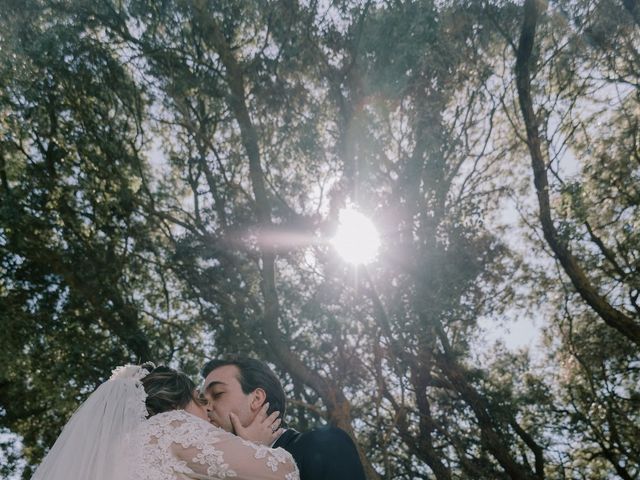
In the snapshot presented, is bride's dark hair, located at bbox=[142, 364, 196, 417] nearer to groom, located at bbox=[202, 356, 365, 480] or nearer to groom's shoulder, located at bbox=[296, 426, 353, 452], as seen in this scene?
groom, located at bbox=[202, 356, 365, 480]

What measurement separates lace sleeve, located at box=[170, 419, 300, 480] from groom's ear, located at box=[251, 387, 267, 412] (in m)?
0.68

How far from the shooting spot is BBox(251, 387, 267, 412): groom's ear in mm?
3773

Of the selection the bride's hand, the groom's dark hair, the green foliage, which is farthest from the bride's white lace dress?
the green foliage

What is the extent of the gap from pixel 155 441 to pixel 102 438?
0.48 metres

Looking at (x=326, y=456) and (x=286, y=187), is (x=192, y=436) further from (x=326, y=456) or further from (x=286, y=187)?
(x=286, y=187)

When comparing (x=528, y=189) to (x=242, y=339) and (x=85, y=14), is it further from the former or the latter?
(x=85, y=14)

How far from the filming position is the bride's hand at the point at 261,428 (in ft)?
11.6

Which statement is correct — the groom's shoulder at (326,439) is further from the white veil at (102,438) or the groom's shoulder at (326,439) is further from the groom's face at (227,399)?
the white veil at (102,438)

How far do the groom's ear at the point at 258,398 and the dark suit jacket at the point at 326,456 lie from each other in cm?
47

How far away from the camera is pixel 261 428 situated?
3.61 meters

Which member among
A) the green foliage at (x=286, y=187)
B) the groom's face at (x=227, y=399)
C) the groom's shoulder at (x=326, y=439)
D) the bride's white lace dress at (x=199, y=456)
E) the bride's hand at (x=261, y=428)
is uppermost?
the green foliage at (x=286, y=187)

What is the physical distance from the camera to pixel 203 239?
10.9 meters

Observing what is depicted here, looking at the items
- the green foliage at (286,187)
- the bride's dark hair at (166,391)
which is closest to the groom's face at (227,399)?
the bride's dark hair at (166,391)

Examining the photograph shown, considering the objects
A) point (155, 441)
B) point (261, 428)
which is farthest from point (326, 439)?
point (155, 441)
